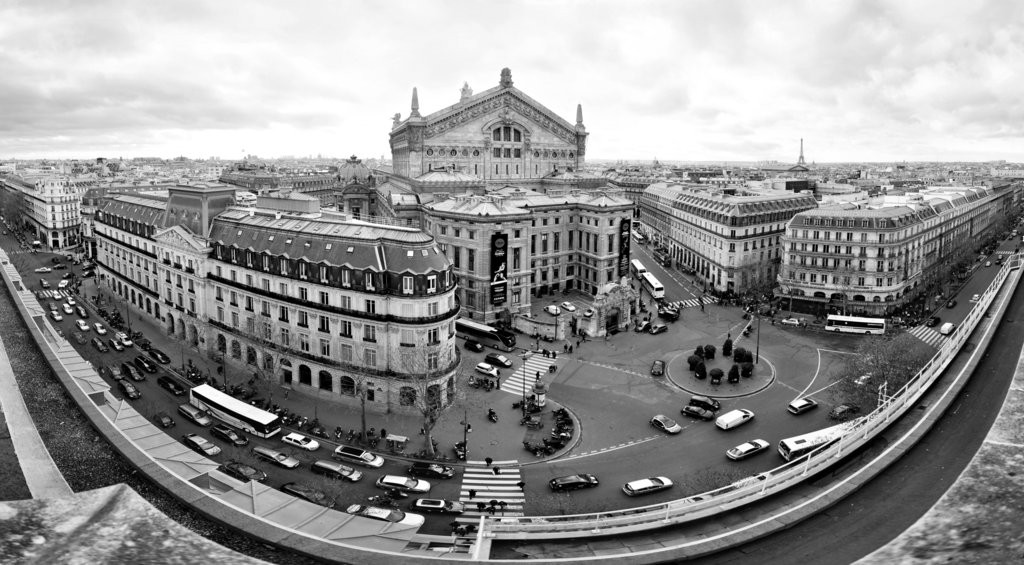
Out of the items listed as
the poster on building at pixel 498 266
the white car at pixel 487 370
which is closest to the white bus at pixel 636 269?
the poster on building at pixel 498 266

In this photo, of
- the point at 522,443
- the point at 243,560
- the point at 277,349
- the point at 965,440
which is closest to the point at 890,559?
the point at 965,440

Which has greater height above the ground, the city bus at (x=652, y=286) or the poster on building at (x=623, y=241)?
the poster on building at (x=623, y=241)

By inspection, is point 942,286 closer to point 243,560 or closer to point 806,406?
point 806,406

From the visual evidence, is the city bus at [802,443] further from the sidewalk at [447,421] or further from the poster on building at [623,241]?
the poster on building at [623,241]

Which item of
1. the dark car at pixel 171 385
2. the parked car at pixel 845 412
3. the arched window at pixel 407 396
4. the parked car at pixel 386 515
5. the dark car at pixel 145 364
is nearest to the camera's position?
the parked car at pixel 386 515

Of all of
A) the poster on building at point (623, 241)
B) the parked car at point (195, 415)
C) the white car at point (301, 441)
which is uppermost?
the poster on building at point (623, 241)

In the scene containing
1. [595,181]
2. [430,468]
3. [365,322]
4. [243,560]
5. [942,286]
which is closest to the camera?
[243,560]

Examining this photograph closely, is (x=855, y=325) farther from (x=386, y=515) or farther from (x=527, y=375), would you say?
(x=386, y=515)

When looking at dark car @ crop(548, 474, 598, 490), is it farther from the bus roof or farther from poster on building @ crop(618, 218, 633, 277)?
poster on building @ crop(618, 218, 633, 277)
